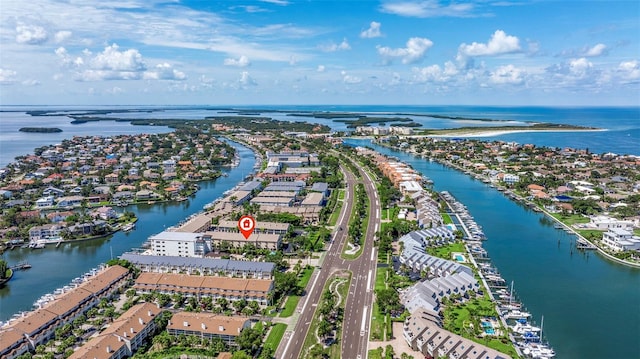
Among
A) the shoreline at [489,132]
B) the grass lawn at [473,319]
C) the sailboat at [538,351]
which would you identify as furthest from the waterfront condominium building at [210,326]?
the shoreline at [489,132]

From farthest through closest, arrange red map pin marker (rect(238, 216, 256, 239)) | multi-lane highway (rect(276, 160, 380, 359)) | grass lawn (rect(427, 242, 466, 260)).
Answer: red map pin marker (rect(238, 216, 256, 239)) < grass lawn (rect(427, 242, 466, 260)) < multi-lane highway (rect(276, 160, 380, 359))

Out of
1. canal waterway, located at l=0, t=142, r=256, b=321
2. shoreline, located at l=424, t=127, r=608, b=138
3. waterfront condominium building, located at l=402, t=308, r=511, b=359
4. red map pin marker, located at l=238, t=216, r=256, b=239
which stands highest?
shoreline, located at l=424, t=127, r=608, b=138

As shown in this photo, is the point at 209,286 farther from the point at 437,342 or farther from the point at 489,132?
the point at 489,132

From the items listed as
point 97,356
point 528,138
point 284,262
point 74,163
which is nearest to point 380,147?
point 528,138

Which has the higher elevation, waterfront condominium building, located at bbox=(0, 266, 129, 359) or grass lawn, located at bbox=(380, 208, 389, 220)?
grass lawn, located at bbox=(380, 208, 389, 220)

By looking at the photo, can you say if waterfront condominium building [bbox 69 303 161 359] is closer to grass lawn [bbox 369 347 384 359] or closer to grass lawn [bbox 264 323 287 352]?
grass lawn [bbox 264 323 287 352]

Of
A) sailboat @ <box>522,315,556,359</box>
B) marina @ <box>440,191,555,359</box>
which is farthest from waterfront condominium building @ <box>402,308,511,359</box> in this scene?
marina @ <box>440,191,555,359</box>

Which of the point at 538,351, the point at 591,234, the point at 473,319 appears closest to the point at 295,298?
the point at 473,319
